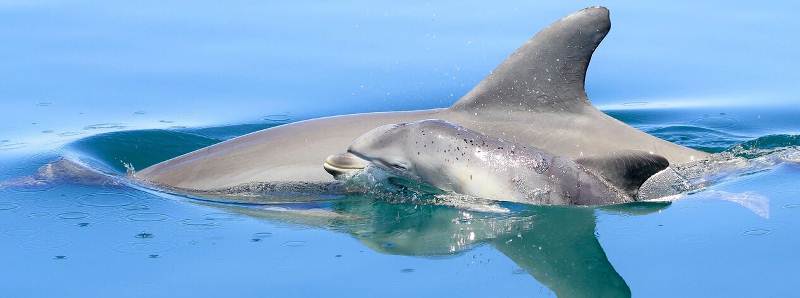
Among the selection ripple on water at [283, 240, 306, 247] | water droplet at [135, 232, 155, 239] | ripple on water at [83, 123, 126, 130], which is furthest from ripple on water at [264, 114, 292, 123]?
ripple on water at [283, 240, 306, 247]

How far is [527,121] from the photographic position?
9.63m

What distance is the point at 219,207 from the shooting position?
29.6 feet

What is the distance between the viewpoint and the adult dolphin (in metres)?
9.46

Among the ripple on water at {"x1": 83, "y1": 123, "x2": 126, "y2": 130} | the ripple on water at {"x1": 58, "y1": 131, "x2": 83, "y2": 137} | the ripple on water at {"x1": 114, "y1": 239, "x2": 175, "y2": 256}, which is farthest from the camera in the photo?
the ripple on water at {"x1": 83, "y1": 123, "x2": 126, "y2": 130}

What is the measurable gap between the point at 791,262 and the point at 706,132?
538 cm

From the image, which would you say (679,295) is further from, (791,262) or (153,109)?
(153,109)

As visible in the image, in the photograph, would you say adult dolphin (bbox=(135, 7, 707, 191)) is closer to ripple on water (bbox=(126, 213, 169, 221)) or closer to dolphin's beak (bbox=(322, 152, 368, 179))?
dolphin's beak (bbox=(322, 152, 368, 179))

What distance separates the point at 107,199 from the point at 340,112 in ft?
14.3

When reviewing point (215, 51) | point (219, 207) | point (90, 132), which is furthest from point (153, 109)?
point (219, 207)

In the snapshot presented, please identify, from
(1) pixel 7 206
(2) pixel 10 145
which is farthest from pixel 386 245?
(2) pixel 10 145

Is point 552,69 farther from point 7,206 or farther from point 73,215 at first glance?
point 7,206

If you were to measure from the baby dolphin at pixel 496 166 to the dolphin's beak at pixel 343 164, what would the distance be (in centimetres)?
7

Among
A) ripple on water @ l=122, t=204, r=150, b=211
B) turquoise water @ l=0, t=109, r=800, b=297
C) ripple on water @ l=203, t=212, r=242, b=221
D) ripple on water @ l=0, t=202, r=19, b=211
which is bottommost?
turquoise water @ l=0, t=109, r=800, b=297

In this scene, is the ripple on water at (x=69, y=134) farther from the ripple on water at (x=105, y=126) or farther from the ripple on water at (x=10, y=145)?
the ripple on water at (x=10, y=145)
